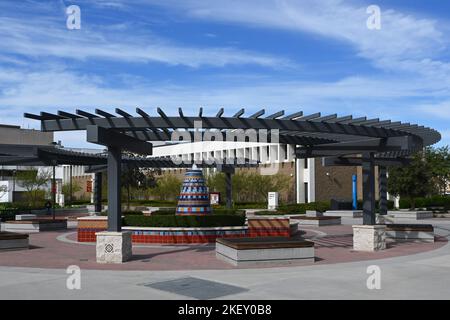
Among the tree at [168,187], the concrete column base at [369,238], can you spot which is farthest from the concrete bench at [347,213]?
the tree at [168,187]

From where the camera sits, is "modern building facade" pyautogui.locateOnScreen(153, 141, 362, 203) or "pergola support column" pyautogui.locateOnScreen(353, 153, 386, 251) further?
"modern building facade" pyautogui.locateOnScreen(153, 141, 362, 203)

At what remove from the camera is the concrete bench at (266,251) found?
44.3 feet

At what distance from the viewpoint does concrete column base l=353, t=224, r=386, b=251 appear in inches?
669

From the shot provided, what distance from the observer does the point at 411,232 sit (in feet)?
67.2

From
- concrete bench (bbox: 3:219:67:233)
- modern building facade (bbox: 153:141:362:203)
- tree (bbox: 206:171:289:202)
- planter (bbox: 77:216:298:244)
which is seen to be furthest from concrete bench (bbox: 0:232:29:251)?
tree (bbox: 206:171:289:202)

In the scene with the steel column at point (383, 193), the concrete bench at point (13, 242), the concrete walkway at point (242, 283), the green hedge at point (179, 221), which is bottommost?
the concrete walkway at point (242, 283)

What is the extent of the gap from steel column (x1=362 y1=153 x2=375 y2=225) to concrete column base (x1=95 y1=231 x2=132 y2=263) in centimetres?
862

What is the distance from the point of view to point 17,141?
77500mm

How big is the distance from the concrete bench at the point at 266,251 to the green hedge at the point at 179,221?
539 cm

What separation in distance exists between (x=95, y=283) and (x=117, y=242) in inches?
130

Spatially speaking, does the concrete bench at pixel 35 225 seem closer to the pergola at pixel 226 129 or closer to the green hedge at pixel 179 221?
the green hedge at pixel 179 221

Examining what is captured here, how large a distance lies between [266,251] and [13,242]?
944 centimetres

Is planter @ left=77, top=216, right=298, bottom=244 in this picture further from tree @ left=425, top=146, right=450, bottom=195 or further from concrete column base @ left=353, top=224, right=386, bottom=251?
tree @ left=425, top=146, right=450, bottom=195
